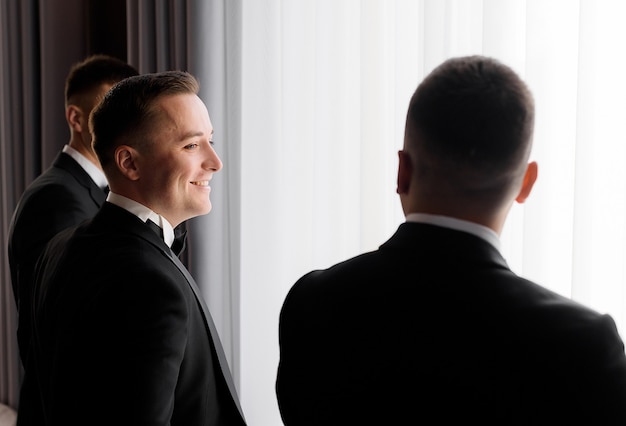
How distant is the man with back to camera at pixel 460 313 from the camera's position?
0.78 metres

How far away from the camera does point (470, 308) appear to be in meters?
0.83

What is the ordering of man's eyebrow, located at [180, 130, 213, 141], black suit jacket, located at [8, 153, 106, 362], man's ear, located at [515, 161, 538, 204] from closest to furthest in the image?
→ man's ear, located at [515, 161, 538, 204] < man's eyebrow, located at [180, 130, 213, 141] < black suit jacket, located at [8, 153, 106, 362]

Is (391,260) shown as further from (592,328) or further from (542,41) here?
(542,41)

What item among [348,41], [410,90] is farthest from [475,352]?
[348,41]

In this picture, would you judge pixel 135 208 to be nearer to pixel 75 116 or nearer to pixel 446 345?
pixel 446 345

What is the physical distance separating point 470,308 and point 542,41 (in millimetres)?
893

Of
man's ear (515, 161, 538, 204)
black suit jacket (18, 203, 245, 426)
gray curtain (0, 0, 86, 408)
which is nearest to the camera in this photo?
man's ear (515, 161, 538, 204)

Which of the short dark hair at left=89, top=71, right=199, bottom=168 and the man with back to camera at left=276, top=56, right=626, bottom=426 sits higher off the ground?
the short dark hair at left=89, top=71, right=199, bottom=168

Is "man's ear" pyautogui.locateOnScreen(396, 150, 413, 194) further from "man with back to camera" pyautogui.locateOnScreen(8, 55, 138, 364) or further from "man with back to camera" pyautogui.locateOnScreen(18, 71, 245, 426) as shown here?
"man with back to camera" pyautogui.locateOnScreen(8, 55, 138, 364)

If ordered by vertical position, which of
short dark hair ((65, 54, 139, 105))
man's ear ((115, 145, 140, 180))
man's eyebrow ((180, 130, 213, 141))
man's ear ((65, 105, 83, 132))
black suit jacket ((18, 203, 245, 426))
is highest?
short dark hair ((65, 54, 139, 105))

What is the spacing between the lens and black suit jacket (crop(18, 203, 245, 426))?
3.99 feet

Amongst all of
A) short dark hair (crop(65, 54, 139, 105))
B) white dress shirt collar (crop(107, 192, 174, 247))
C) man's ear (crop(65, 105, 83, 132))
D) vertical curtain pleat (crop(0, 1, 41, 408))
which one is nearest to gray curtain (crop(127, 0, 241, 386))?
short dark hair (crop(65, 54, 139, 105))

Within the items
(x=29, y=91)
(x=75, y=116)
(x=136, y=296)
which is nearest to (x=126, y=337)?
(x=136, y=296)

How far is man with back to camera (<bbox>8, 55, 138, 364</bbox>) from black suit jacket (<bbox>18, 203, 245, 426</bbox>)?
543 millimetres
